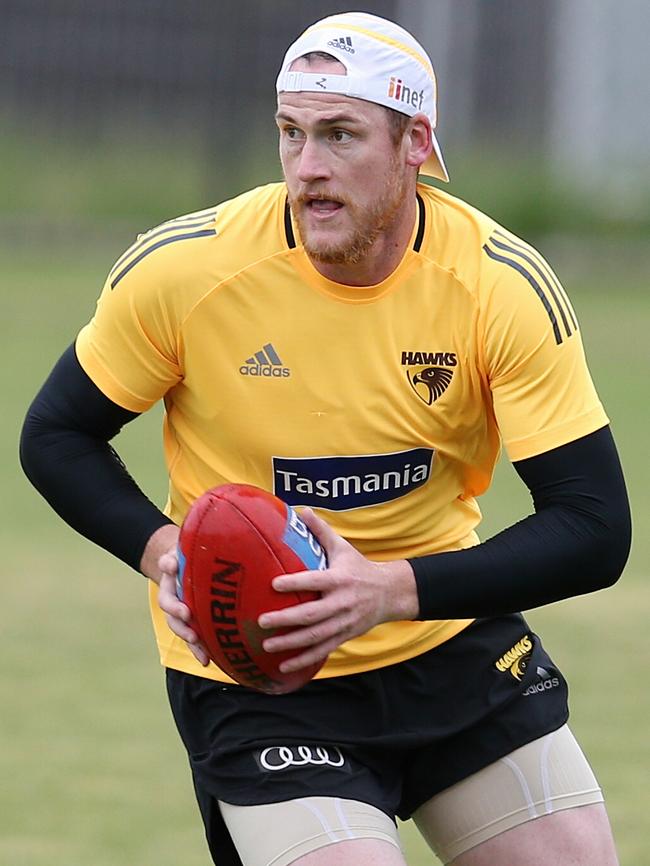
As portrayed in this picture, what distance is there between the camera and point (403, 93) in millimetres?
4031

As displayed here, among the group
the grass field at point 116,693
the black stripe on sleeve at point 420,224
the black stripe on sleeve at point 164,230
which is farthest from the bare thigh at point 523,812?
the grass field at point 116,693

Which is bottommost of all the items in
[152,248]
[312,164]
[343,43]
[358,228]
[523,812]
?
[523,812]

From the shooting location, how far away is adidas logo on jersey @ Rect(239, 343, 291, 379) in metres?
4.06

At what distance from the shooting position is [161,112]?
2709 cm

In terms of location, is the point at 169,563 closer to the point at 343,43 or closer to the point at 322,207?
the point at 322,207

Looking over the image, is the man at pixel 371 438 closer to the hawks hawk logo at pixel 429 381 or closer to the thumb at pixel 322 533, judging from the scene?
the hawks hawk logo at pixel 429 381

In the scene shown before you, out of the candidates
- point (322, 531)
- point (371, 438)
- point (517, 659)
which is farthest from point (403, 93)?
point (517, 659)

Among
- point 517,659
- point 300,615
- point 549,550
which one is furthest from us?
point 517,659

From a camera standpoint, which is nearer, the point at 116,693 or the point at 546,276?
the point at 546,276

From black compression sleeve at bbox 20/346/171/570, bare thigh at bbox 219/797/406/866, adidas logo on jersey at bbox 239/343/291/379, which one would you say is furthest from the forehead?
bare thigh at bbox 219/797/406/866

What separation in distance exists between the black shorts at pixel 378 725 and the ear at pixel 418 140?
1.13 metres

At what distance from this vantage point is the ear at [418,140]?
408 cm

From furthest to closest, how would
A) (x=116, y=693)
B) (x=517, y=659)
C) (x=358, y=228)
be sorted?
(x=116, y=693) → (x=517, y=659) → (x=358, y=228)

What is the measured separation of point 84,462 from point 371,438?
2.26ft
